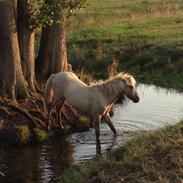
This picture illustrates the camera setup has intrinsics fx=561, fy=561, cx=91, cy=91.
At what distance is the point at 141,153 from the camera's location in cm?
1116

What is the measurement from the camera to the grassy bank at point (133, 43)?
24694 millimetres

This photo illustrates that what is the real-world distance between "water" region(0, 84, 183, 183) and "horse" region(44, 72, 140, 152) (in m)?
0.53

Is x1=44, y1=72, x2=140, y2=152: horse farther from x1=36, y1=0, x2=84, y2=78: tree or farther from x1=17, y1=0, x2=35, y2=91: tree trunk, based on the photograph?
x1=36, y1=0, x2=84, y2=78: tree

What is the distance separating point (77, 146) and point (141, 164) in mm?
4284

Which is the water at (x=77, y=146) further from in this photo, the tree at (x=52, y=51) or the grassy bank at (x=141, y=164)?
the tree at (x=52, y=51)

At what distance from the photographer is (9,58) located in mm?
16406

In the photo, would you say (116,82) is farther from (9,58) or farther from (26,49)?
(26,49)

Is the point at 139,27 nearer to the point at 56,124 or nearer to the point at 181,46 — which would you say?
the point at 181,46

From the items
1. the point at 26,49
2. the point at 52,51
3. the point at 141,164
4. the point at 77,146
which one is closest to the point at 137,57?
the point at 52,51

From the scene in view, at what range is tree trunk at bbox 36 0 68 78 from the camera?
18516 millimetres

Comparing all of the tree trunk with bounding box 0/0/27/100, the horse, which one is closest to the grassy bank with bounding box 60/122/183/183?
the horse

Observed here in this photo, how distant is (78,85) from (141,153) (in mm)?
4774

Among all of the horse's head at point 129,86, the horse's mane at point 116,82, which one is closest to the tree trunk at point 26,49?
the horse's mane at point 116,82

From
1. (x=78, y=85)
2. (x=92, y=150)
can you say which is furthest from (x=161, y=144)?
(x=78, y=85)
